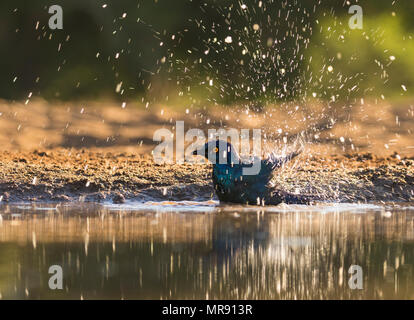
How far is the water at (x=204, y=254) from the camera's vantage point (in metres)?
3.70

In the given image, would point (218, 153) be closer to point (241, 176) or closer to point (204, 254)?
point (241, 176)

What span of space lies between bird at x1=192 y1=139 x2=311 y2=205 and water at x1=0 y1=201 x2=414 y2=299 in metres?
1.62

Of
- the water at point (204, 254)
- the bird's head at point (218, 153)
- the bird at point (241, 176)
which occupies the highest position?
the bird's head at point (218, 153)

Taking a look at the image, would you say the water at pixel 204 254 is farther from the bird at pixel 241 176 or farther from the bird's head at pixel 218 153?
the bird's head at pixel 218 153

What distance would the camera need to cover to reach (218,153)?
34.0 feet

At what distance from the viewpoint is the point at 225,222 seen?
24.6ft

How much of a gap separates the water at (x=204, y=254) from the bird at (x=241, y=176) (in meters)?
1.62

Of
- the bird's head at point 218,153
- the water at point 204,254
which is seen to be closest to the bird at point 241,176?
the bird's head at point 218,153

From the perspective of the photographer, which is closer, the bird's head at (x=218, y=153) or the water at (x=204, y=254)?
the water at (x=204, y=254)

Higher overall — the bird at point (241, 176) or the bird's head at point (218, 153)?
the bird's head at point (218, 153)

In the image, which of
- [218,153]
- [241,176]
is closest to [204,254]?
[241,176]

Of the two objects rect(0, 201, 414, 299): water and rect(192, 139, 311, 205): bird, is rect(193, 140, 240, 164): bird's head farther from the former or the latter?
rect(0, 201, 414, 299): water

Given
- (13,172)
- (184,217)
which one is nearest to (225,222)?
(184,217)

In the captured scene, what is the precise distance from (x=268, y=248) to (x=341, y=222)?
8.25ft
